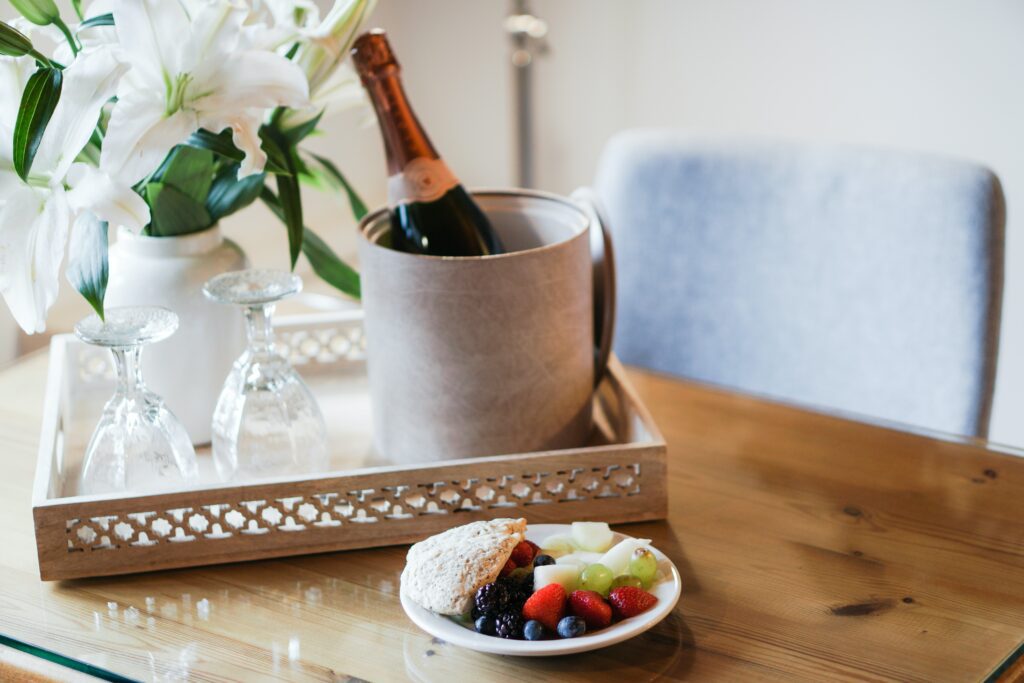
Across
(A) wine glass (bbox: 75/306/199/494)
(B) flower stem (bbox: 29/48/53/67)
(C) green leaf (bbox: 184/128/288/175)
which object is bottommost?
(A) wine glass (bbox: 75/306/199/494)

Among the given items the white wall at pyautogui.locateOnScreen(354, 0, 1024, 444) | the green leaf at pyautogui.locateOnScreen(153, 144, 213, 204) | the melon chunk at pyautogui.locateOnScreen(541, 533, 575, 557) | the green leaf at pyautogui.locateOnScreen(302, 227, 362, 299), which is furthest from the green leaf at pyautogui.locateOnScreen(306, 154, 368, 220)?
the white wall at pyautogui.locateOnScreen(354, 0, 1024, 444)

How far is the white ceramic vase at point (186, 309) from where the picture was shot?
36.5 inches

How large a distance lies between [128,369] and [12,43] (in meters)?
0.24

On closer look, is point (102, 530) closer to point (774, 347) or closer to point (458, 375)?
point (458, 375)

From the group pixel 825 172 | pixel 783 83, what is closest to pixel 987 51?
pixel 783 83

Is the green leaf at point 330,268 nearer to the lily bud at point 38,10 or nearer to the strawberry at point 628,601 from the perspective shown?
the lily bud at point 38,10

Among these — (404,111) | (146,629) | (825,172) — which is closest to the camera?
(146,629)

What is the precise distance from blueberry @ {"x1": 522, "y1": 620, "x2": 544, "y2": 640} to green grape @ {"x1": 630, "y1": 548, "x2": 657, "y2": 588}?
86 millimetres

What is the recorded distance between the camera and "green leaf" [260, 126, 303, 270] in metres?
0.94

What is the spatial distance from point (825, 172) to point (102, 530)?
0.93 metres

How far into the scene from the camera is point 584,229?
2.94 ft

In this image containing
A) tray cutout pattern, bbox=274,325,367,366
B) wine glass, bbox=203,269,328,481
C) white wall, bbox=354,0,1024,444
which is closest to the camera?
wine glass, bbox=203,269,328,481

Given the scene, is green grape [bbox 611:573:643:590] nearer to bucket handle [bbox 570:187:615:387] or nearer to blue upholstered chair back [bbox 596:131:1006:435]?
bucket handle [bbox 570:187:615:387]

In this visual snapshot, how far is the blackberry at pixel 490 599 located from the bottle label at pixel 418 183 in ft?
1.32
